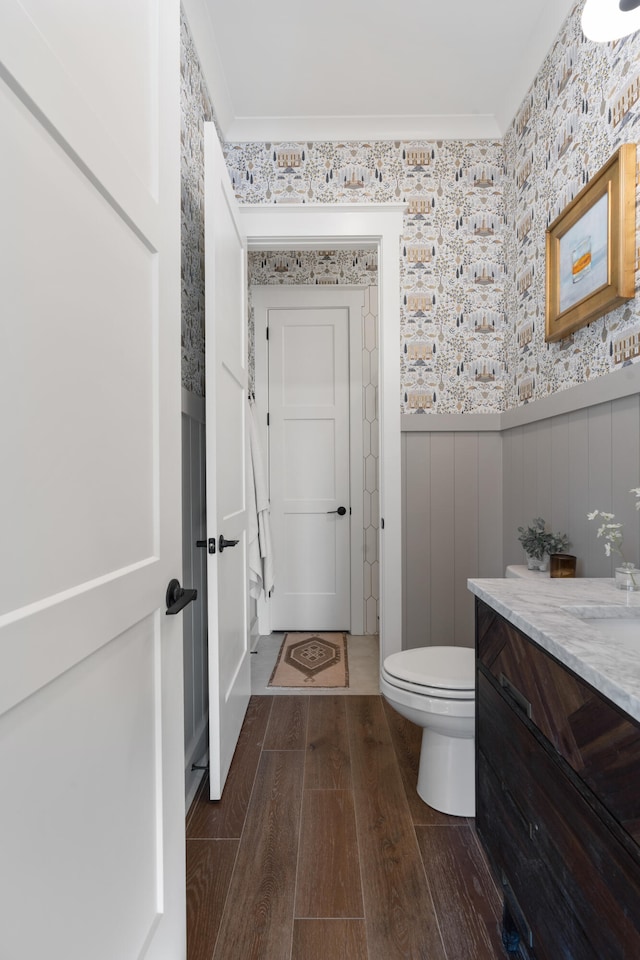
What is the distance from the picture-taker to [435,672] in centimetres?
170

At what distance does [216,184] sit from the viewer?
5.80 ft

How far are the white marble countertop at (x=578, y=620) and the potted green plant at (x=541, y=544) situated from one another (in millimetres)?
396

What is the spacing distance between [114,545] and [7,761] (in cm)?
32

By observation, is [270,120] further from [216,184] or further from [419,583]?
[419,583]

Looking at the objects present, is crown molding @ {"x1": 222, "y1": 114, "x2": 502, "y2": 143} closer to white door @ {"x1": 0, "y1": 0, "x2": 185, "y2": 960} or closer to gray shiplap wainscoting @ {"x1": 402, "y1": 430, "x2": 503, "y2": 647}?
gray shiplap wainscoting @ {"x1": 402, "y1": 430, "x2": 503, "y2": 647}

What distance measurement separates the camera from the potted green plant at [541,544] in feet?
5.92

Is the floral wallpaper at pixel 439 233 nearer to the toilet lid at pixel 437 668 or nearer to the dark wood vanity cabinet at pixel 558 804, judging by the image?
the toilet lid at pixel 437 668

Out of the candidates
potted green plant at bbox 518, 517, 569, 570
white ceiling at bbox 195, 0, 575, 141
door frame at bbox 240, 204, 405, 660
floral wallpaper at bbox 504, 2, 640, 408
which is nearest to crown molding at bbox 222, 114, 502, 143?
white ceiling at bbox 195, 0, 575, 141

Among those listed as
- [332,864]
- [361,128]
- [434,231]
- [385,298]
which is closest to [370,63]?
[361,128]

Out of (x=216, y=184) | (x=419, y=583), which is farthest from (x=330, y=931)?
(x=216, y=184)

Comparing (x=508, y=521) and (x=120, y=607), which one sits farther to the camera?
(x=508, y=521)

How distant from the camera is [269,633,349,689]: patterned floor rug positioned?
106 inches

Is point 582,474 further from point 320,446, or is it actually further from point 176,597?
point 320,446

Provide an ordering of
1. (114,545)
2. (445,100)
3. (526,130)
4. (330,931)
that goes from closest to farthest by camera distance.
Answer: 1. (114,545)
2. (330,931)
3. (526,130)
4. (445,100)
